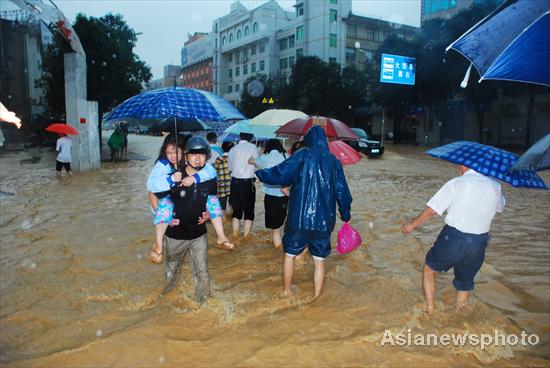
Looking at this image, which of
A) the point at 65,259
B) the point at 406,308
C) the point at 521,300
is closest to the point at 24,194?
the point at 65,259

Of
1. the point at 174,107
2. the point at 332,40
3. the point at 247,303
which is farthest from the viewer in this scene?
the point at 332,40

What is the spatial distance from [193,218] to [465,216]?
246 cm

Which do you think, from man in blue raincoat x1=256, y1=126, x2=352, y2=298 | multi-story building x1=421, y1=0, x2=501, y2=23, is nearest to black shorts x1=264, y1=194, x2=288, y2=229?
man in blue raincoat x1=256, y1=126, x2=352, y2=298

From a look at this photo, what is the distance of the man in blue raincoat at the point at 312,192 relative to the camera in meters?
4.12

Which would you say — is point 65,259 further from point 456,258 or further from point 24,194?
point 24,194

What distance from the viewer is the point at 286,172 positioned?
418 cm

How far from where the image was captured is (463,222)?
11.9 ft

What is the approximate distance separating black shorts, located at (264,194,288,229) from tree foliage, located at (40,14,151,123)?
20283 millimetres

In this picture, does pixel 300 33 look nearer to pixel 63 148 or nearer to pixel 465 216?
pixel 63 148

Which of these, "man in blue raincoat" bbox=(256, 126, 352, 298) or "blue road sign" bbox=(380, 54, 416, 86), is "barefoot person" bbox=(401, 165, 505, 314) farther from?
"blue road sign" bbox=(380, 54, 416, 86)

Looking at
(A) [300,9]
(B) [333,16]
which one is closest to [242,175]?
(B) [333,16]

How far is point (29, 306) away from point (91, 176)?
1105 centimetres

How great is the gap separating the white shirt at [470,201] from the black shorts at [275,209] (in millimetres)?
2487

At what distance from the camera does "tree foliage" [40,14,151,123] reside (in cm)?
2222
